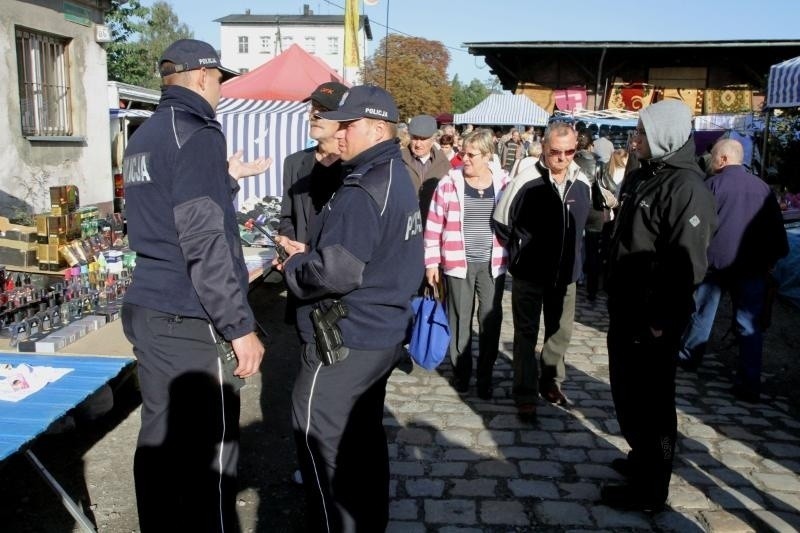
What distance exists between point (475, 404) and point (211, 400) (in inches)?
111

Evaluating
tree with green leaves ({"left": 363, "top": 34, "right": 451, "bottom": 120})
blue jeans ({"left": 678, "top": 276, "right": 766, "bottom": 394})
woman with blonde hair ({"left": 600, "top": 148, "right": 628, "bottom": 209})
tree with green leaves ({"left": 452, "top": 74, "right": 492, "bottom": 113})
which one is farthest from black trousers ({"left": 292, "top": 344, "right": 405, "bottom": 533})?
tree with green leaves ({"left": 452, "top": 74, "right": 492, "bottom": 113})

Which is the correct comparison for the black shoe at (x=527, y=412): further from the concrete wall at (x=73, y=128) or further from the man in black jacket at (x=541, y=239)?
the concrete wall at (x=73, y=128)

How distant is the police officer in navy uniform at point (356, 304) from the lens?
2637mm

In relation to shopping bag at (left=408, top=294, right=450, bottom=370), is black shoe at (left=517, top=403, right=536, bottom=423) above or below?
below

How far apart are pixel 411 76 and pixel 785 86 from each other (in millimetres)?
35418

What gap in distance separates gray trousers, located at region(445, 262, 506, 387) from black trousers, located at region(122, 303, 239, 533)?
2.62m

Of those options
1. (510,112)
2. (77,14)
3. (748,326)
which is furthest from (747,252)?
(510,112)

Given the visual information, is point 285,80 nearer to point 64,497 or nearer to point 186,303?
point 64,497

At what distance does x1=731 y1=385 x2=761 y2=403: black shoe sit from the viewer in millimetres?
5340

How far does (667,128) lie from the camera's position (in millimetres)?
3330

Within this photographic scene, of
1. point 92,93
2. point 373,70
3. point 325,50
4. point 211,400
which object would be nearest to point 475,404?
point 211,400

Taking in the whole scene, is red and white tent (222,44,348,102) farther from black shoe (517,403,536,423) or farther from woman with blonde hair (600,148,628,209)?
black shoe (517,403,536,423)

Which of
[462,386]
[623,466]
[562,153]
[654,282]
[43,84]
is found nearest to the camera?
[654,282]

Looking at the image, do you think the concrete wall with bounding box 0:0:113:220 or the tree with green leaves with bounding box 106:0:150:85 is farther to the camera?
the tree with green leaves with bounding box 106:0:150:85
